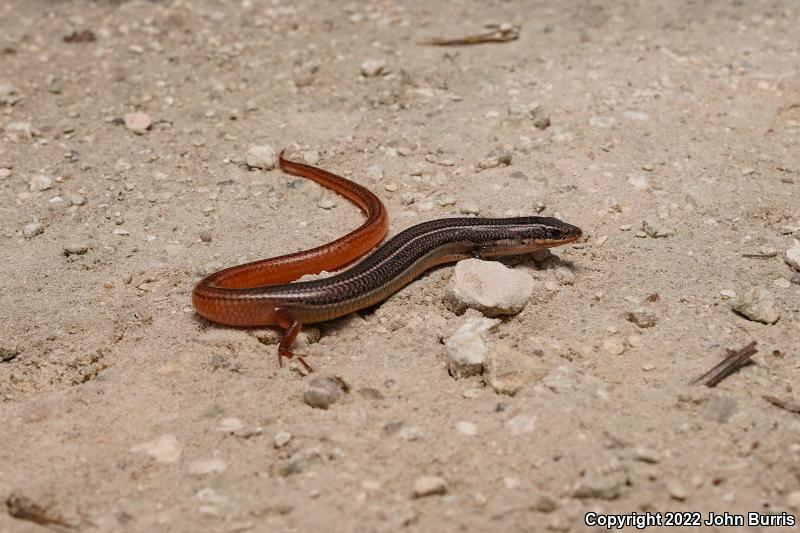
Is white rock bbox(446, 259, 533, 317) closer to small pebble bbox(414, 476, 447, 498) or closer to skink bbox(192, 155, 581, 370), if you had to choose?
skink bbox(192, 155, 581, 370)

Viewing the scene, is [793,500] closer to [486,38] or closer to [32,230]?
[32,230]

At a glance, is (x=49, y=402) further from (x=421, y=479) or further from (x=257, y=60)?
(x=257, y=60)

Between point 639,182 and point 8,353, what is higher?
point 639,182

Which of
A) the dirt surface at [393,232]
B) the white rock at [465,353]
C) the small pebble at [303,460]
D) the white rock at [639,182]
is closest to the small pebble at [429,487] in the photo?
the dirt surface at [393,232]

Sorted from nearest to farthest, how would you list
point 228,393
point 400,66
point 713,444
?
point 713,444 < point 228,393 < point 400,66

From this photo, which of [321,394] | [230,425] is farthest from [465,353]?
[230,425]

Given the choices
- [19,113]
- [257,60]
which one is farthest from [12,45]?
[257,60]
